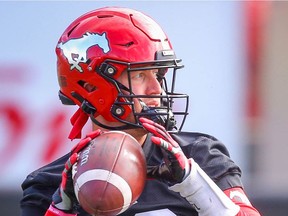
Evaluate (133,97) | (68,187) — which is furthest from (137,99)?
(68,187)

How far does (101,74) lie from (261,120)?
170cm

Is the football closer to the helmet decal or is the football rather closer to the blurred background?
the helmet decal

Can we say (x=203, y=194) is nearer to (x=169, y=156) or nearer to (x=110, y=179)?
(x=169, y=156)

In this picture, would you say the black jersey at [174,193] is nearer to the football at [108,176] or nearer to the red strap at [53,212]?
the red strap at [53,212]

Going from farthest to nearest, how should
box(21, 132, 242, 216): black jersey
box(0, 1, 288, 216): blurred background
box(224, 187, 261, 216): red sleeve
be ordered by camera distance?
box(0, 1, 288, 216): blurred background
box(21, 132, 242, 216): black jersey
box(224, 187, 261, 216): red sleeve

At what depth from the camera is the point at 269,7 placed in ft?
13.7

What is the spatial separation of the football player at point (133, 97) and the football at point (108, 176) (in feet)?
0.33

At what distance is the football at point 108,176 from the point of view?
7.36 feet

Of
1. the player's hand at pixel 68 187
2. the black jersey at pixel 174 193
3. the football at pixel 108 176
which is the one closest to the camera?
the football at pixel 108 176

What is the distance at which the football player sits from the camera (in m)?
2.52

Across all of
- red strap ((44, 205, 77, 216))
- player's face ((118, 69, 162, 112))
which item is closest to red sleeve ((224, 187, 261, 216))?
player's face ((118, 69, 162, 112))

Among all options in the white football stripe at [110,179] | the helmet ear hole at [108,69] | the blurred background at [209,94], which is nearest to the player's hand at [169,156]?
the white football stripe at [110,179]

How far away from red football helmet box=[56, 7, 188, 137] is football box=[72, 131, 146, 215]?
0.23m

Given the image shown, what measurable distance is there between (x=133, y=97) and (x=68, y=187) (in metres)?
0.31
